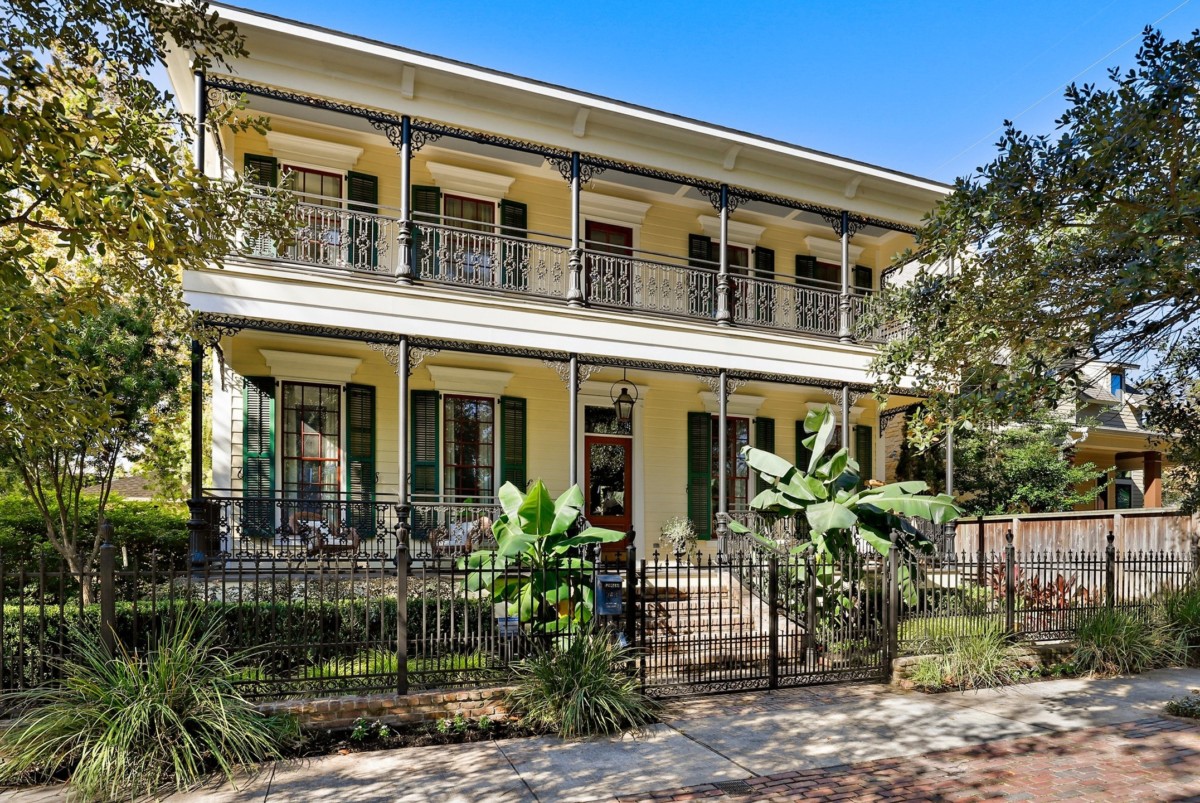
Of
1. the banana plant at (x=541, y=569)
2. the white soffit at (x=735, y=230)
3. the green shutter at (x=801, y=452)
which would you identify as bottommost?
the banana plant at (x=541, y=569)

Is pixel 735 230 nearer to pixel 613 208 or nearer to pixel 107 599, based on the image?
pixel 613 208

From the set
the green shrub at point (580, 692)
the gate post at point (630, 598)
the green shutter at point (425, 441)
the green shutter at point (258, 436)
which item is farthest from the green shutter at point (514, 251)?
the green shrub at point (580, 692)

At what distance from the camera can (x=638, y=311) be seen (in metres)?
12.8

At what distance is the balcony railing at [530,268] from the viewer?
438 inches

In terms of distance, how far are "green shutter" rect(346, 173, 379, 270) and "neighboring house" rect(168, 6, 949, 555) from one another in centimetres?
4

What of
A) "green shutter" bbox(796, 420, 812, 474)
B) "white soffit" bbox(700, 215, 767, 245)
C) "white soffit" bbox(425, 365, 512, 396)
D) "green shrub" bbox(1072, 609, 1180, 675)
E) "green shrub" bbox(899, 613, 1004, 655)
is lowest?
"green shrub" bbox(1072, 609, 1180, 675)

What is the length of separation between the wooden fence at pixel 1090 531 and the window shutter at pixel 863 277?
19.4 ft

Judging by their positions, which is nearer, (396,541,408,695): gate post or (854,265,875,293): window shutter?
(396,541,408,695): gate post

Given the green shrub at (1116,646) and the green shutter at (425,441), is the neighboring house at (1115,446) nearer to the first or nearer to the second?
the green shrub at (1116,646)

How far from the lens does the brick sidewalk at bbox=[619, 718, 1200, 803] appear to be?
521 centimetres

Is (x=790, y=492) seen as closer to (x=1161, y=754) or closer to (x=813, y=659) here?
(x=813, y=659)

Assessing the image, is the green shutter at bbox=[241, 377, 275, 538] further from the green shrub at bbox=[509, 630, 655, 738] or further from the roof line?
the green shrub at bbox=[509, 630, 655, 738]

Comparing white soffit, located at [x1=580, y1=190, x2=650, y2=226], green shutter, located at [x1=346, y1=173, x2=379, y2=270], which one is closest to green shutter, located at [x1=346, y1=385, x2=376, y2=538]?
green shutter, located at [x1=346, y1=173, x2=379, y2=270]

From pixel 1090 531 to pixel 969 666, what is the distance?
→ 6.11 m
